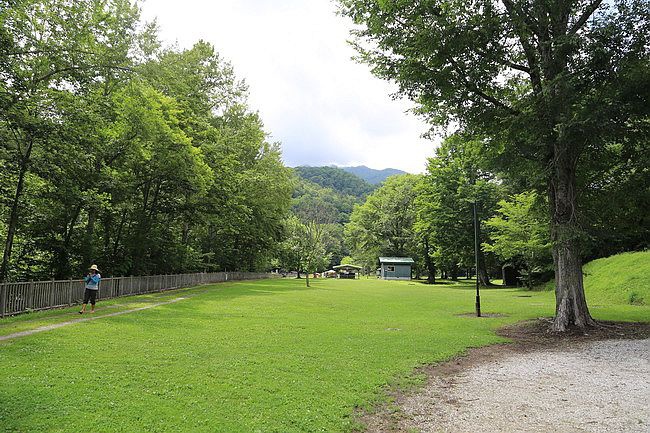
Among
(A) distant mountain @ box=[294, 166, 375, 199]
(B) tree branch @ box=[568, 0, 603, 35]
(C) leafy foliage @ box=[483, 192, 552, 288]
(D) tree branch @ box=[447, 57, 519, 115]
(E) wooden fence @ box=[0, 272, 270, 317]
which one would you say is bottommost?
(E) wooden fence @ box=[0, 272, 270, 317]

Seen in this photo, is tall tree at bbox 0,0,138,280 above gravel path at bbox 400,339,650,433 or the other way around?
above

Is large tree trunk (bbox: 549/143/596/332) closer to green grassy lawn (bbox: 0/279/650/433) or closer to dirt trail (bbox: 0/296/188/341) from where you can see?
green grassy lawn (bbox: 0/279/650/433)

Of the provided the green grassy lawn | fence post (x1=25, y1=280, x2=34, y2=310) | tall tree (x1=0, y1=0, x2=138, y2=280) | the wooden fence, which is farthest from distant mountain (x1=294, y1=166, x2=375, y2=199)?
the green grassy lawn

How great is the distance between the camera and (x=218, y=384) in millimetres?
7133

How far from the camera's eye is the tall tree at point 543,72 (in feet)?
40.8

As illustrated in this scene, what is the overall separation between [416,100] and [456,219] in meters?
34.5

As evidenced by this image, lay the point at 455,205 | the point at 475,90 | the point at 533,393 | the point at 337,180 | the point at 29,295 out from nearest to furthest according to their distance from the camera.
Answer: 1. the point at 533,393
2. the point at 475,90
3. the point at 29,295
4. the point at 455,205
5. the point at 337,180

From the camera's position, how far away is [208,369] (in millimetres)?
8172

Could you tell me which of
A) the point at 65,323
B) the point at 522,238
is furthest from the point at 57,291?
the point at 522,238

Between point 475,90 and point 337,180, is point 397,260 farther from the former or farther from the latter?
point 337,180

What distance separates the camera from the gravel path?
5.81 meters

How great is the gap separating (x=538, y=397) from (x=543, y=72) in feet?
35.4

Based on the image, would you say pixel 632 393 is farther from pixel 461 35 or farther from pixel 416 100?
pixel 416 100

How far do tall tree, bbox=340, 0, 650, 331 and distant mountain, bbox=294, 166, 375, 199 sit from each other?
142542 mm
